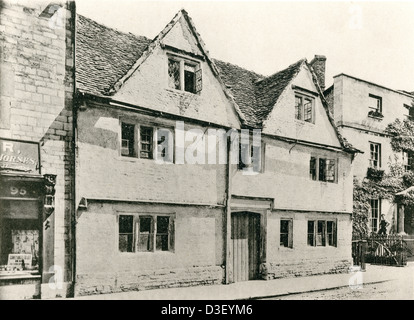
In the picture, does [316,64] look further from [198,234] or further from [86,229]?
[86,229]

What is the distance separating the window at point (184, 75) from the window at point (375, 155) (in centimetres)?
1060

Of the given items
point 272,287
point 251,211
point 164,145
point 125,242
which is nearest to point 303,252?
point 251,211

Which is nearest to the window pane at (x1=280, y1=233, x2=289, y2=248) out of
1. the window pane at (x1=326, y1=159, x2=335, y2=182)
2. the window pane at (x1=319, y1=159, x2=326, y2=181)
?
the window pane at (x1=319, y1=159, x2=326, y2=181)

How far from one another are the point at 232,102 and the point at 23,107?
21.4 ft

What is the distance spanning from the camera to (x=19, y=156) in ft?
30.2

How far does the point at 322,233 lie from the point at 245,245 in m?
3.99

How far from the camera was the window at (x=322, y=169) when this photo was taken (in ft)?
51.6

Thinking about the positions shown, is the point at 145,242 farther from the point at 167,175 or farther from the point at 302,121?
the point at 302,121

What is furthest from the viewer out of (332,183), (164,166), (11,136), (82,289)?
(332,183)

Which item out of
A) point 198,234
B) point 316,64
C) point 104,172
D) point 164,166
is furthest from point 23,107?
point 316,64

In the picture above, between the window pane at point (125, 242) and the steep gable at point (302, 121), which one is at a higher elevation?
the steep gable at point (302, 121)

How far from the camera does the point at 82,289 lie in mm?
9758

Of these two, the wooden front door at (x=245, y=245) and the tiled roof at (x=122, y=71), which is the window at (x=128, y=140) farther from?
the wooden front door at (x=245, y=245)

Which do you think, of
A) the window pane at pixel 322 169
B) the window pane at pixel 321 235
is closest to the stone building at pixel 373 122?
the window pane at pixel 322 169
